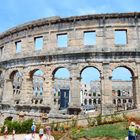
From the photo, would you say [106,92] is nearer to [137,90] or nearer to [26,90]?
[137,90]

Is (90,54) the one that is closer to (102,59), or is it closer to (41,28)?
(102,59)

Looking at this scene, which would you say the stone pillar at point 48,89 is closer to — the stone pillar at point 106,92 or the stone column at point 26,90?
the stone column at point 26,90

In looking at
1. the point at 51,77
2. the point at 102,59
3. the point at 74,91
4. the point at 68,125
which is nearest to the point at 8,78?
the point at 51,77

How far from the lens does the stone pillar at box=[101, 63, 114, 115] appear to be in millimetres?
25177

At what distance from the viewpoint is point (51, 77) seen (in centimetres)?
2788

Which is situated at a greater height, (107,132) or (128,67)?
(128,67)

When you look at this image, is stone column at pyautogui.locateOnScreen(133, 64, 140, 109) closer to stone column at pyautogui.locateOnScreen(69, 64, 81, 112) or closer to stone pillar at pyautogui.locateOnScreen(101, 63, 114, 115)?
stone pillar at pyautogui.locateOnScreen(101, 63, 114, 115)

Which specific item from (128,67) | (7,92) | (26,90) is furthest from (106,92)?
(7,92)

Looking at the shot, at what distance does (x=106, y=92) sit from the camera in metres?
25.7

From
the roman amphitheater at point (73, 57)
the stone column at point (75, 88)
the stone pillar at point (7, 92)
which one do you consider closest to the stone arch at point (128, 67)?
the roman amphitheater at point (73, 57)

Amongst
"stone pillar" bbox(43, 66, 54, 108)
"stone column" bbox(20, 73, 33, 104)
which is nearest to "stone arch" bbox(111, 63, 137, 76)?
"stone pillar" bbox(43, 66, 54, 108)

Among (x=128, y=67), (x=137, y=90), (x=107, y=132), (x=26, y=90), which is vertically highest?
(x=128, y=67)

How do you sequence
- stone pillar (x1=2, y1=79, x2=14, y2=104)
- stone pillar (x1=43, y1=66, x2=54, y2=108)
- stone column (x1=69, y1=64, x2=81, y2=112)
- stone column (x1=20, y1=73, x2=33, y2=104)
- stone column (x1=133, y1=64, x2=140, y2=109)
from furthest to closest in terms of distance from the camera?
stone pillar (x1=2, y1=79, x2=14, y2=104) < stone column (x1=20, y1=73, x2=33, y2=104) < stone pillar (x1=43, y1=66, x2=54, y2=108) < stone column (x1=69, y1=64, x2=81, y2=112) < stone column (x1=133, y1=64, x2=140, y2=109)

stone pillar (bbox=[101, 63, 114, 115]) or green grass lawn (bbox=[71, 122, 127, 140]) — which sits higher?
stone pillar (bbox=[101, 63, 114, 115])
